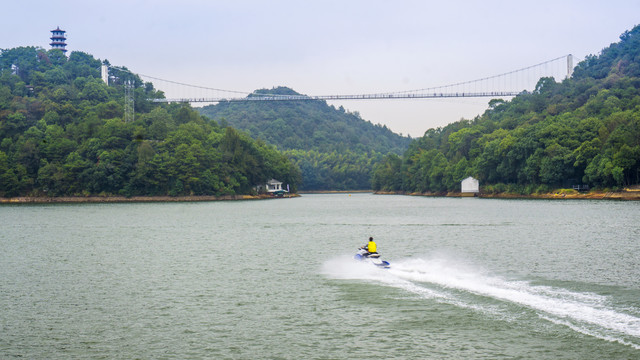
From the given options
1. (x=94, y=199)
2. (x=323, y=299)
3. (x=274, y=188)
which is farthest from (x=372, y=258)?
(x=274, y=188)

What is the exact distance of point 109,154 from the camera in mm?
128375

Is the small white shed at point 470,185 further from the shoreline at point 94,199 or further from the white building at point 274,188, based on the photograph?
the shoreline at point 94,199

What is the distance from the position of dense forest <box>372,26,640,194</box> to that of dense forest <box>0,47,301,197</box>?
5186 centimetres

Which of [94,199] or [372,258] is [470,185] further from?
[372,258]

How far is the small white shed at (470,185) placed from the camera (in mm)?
143750

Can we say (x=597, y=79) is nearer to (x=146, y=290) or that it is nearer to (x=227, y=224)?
(x=227, y=224)

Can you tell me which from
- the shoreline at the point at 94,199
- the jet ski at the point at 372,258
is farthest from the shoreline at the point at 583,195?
the jet ski at the point at 372,258

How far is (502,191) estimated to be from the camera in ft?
435

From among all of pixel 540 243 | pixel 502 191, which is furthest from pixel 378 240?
pixel 502 191

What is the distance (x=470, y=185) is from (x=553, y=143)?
1344 inches

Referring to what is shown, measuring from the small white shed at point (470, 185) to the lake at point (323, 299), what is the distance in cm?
10147

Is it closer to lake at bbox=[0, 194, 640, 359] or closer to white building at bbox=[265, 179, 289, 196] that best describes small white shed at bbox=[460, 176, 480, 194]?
white building at bbox=[265, 179, 289, 196]

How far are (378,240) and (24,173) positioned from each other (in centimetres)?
10369

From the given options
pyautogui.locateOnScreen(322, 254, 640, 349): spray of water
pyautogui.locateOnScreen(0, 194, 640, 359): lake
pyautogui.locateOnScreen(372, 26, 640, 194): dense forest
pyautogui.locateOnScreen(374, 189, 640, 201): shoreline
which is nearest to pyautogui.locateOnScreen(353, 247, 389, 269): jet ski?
pyautogui.locateOnScreen(322, 254, 640, 349): spray of water
